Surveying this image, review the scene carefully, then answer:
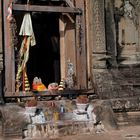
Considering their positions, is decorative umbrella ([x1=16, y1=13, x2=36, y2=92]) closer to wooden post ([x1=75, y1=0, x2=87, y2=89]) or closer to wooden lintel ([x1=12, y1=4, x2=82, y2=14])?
wooden lintel ([x1=12, y1=4, x2=82, y2=14])

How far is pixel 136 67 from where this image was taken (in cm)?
1183

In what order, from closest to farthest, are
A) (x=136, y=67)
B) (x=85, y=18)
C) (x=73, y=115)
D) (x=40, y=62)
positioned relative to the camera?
(x=73, y=115), (x=85, y=18), (x=136, y=67), (x=40, y=62)

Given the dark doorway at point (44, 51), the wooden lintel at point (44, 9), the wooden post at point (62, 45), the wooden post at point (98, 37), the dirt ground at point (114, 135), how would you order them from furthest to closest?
the dark doorway at point (44, 51)
the wooden post at point (62, 45)
the wooden post at point (98, 37)
the wooden lintel at point (44, 9)
the dirt ground at point (114, 135)

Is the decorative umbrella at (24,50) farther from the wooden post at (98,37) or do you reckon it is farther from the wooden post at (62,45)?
the wooden post at (98,37)

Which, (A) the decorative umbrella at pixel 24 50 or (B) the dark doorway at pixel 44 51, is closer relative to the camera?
(A) the decorative umbrella at pixel 24 50

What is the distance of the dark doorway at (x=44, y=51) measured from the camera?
1366 centimetres

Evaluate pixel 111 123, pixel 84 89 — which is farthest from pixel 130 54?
pixel 111 123

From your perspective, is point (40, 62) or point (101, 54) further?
point (40, 62)

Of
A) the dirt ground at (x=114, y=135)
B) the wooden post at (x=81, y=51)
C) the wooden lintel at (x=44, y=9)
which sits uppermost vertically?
the wooden lintel at (x=44, y=9)

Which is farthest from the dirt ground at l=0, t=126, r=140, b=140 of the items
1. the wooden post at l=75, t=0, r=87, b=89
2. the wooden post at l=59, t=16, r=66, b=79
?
the wooden post at l=59, t=16, r=66, b=79

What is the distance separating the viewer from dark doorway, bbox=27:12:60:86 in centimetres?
1366

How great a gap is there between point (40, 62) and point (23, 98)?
4263mm

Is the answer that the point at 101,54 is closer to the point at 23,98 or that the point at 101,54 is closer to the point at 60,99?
the point at 60,99

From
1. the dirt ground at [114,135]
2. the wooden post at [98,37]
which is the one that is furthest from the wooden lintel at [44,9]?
the dirt ground at [114,135]
